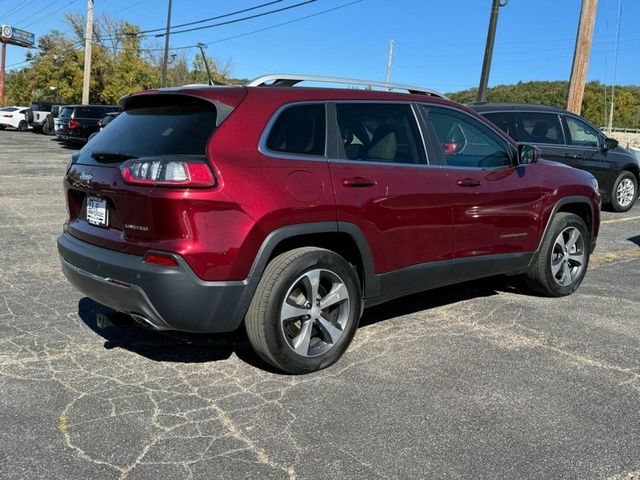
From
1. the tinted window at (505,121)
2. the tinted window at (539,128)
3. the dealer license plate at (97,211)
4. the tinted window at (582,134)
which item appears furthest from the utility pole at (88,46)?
the dealer license plate at (97,211)

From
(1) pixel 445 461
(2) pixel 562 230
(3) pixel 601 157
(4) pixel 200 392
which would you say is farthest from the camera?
(3) pixel 601 157

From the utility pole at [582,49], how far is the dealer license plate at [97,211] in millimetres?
13752

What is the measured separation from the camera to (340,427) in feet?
10.2

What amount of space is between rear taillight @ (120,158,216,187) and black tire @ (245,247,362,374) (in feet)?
2.15

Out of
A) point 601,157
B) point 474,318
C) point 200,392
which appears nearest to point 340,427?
point 200,392

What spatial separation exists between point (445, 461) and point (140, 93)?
286 cm

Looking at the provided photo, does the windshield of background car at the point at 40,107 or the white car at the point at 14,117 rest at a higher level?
the windshield of background car at the point at 40,107

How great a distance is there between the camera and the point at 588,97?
76.2 meters

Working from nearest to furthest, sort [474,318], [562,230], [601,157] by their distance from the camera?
[474,318] → [562,230] → [601,157]

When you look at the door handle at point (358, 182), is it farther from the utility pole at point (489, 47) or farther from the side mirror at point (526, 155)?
the utility pole at point (489, 47)

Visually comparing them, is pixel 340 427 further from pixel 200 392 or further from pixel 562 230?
pixel 562 230

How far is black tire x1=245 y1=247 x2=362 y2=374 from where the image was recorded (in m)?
3.43

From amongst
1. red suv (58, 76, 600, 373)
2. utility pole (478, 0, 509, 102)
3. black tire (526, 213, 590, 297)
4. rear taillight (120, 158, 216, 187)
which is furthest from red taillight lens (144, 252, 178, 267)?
utility pole (478, 0, 509, 102)

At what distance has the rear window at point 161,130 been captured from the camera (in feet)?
11.0
